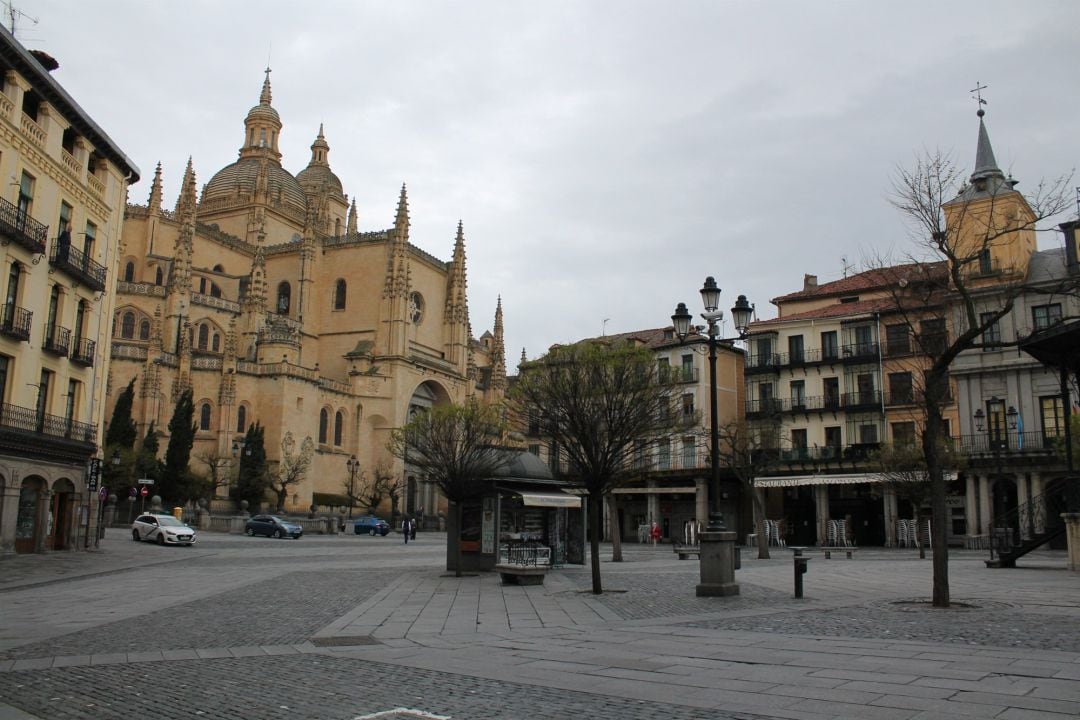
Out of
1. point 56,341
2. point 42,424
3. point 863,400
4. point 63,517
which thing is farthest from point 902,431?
point 42,424

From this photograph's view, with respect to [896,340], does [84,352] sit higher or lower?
lower

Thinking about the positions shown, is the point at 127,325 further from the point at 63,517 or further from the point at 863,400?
the point at 863,400

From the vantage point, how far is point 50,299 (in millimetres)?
26625

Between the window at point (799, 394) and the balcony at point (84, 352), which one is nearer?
the balcony at point (84, 352)

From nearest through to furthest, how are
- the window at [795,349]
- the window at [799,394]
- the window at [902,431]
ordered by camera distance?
the window at [902,431], the window at [799,394], the window at [795,349]

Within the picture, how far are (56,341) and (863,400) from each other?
37279mm

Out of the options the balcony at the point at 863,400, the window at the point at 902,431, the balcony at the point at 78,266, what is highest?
the balcony at the point at 78,266

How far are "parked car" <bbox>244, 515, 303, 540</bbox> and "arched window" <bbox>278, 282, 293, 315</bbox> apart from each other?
32015mm

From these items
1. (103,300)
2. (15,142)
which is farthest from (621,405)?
(103,300)

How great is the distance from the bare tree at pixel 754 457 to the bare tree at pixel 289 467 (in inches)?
1087

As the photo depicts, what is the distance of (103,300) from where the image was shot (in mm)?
30562

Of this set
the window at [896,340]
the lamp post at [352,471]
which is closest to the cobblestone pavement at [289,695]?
the window at [896,340]

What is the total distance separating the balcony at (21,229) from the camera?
2327 cm

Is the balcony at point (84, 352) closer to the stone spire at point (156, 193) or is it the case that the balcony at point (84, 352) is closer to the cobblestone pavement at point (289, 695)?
the cobblestone pavement at point (289, 695)
